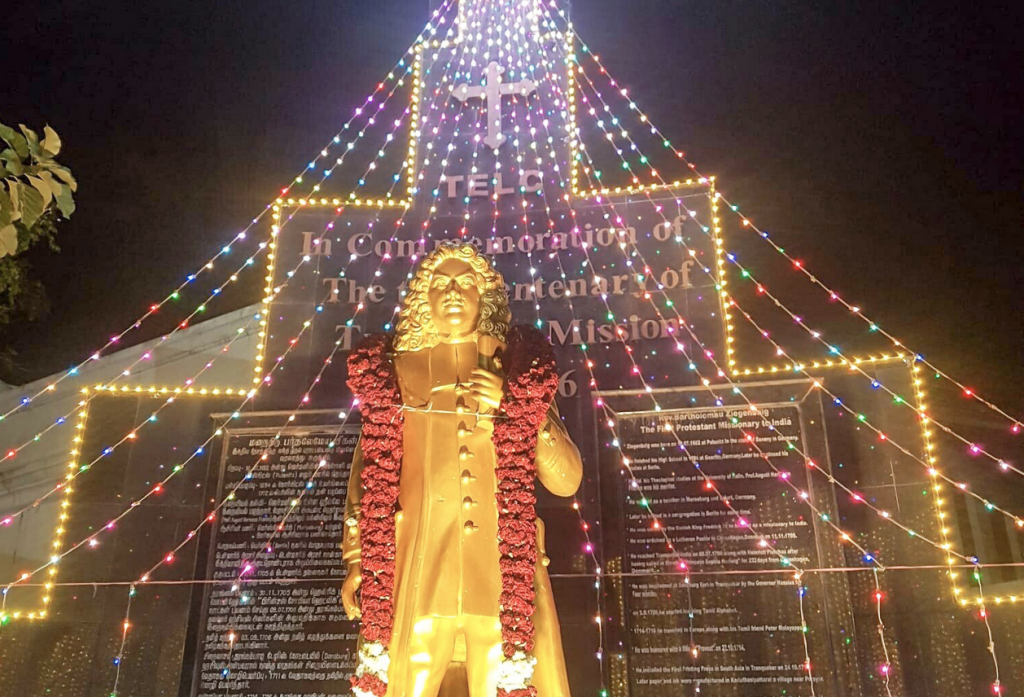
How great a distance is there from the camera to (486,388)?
308 centimetres

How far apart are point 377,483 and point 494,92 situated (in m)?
4.09

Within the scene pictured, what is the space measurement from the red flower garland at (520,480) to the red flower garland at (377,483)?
0.43 meters

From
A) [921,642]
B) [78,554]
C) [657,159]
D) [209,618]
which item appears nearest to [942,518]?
[921,642]

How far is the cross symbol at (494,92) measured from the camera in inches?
239

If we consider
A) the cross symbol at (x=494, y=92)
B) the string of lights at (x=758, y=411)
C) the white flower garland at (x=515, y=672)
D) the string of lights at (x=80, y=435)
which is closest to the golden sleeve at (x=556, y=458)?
the white flower garland at (x=515, y=672)

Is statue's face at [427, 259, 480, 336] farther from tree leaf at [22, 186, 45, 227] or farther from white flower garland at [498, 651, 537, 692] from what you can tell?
tree leaf at [22, 186, 45, 227]

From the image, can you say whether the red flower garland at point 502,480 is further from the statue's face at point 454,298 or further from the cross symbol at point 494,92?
the cross symbol at point 494,92

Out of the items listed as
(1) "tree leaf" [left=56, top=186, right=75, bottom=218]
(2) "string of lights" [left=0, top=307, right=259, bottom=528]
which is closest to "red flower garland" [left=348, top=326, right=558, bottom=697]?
(1) "tree leaf" [left=56, top=186, right=75, bottom=218]

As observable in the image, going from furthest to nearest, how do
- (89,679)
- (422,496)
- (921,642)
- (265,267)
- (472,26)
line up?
(472,26)
(265,267)
(89,679)
(921,642)
(422,496)

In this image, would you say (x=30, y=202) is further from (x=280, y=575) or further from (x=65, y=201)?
(x=280, y=575)

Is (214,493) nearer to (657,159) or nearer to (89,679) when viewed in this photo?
(89,679)

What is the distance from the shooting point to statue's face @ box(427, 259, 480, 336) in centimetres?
323

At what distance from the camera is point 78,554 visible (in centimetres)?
507

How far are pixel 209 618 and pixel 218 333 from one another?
2.20 m
